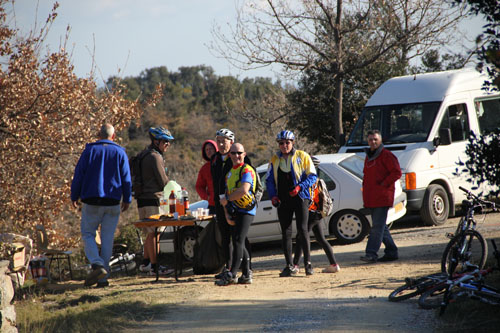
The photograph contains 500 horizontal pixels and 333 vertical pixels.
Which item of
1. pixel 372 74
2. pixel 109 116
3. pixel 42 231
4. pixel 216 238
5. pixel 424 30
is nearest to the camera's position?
pixel 216 238

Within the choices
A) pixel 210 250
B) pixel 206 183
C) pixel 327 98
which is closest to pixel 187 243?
pixel 206 183

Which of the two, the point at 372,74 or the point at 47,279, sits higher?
the point at 372,74

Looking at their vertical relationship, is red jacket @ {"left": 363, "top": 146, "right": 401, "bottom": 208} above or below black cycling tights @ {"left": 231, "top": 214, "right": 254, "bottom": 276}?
above

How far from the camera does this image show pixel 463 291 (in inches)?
252

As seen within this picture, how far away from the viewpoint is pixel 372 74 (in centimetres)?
1980

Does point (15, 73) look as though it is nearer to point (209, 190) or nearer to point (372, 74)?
point (209, 190)

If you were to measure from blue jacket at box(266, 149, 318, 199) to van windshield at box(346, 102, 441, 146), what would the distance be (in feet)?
17.4

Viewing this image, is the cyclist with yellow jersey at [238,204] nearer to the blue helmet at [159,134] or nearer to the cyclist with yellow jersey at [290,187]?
the cyclist with yellow jersey at [290,187]

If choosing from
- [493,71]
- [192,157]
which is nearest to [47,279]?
[493,71]

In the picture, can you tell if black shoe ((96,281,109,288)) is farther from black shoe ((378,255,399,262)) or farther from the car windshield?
the car windshield

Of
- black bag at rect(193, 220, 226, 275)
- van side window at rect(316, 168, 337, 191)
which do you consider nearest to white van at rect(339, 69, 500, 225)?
van side window at rect(316, 168, 337, 191)

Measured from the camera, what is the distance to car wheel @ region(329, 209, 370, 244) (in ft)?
39.2

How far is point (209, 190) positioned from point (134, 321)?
3.26 metres

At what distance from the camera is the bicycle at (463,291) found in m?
6.21
